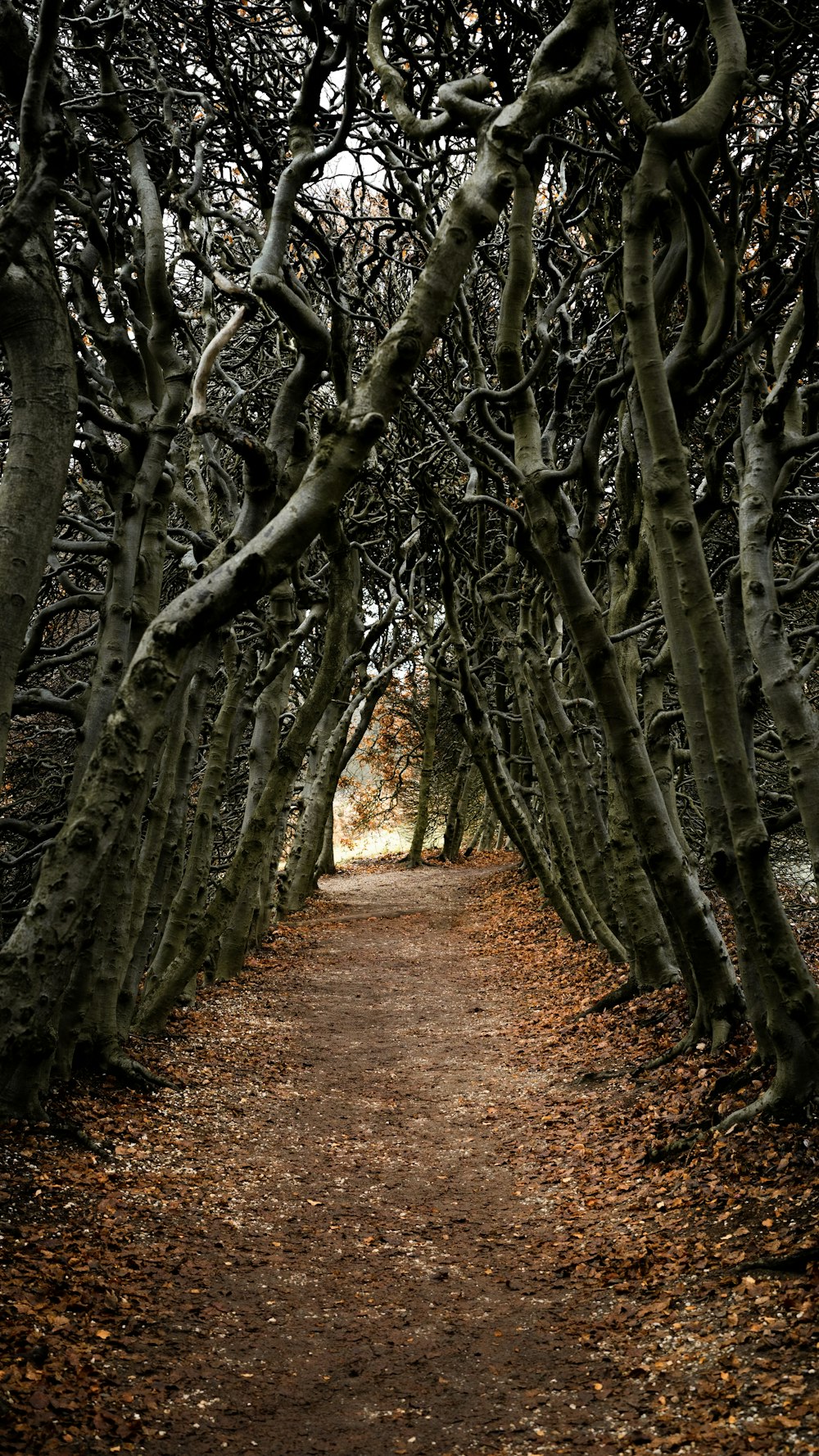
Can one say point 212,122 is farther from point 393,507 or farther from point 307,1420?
point 307,1420

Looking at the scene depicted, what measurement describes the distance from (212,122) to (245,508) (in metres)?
3.38

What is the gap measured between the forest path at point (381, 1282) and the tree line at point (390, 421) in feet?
4.89

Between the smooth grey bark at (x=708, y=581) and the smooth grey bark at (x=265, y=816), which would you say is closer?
the smooth grey bark at (x=708, y=581)

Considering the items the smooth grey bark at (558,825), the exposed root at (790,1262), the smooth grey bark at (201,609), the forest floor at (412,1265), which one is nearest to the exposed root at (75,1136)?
the forest floor at (412,1265)

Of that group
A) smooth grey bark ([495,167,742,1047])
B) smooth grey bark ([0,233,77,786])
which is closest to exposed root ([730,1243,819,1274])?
smooth grey bark ([495,167,742,1047])

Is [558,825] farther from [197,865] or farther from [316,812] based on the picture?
[316,812]

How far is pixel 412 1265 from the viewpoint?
17.1 ft

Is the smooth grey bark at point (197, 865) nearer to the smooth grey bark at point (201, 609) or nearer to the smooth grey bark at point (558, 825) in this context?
the smooth grey bark at point (558, 825)

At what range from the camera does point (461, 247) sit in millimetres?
5172

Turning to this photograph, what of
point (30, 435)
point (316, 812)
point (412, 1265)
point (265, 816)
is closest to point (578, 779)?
point (265, 816)

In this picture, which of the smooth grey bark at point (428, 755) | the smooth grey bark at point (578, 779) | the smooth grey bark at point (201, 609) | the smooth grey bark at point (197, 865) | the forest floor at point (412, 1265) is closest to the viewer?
the forest floor at point (412, 1265)

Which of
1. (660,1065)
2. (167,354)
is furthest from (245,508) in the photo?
(660,1065)

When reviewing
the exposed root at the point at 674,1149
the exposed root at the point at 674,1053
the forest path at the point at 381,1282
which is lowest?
the forest path at the point at 381,1282

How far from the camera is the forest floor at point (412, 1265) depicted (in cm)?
356
